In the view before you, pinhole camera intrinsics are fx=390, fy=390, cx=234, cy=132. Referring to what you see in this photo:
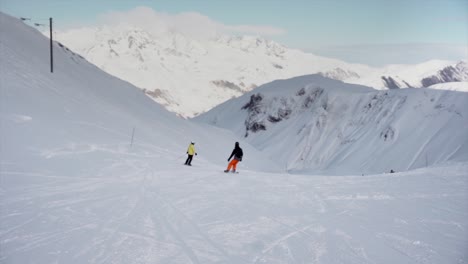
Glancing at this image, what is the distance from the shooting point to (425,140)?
72.3 metres

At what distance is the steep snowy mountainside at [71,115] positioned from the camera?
768 inches

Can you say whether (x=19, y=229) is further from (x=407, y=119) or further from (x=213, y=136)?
(x=407, y=119)

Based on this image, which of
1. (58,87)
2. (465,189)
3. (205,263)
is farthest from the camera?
(58,87)

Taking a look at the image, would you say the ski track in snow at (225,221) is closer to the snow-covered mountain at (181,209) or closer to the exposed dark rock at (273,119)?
the snow-covered mountain at (181,209)

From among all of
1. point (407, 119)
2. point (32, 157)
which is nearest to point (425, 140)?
point (407, 119)

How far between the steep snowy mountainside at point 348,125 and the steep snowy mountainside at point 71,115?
35.0 metres

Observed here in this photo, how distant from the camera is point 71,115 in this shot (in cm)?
2650

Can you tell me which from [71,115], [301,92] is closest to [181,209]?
[71,115]

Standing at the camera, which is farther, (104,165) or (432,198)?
(104,165)

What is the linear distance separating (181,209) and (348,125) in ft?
308

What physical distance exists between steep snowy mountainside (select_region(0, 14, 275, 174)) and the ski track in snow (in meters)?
5.16

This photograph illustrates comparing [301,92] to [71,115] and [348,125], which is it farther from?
[71,115]

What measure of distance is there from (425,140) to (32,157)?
7072cm

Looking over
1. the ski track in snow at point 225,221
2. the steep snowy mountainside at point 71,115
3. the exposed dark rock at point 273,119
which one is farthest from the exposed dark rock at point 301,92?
the ski track in snow at point 225,221
